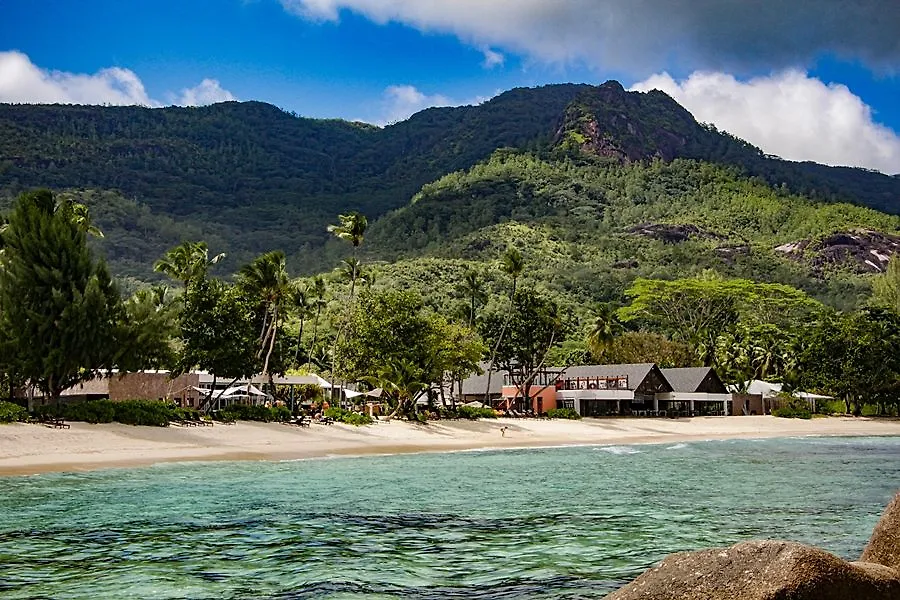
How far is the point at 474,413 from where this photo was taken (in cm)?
6300

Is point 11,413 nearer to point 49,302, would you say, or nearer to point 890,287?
point 49,302

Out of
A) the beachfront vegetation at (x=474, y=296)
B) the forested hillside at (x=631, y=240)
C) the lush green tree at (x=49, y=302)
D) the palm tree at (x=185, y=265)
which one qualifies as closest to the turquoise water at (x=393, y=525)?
Result: the lush green tree at (x=49, y=302)

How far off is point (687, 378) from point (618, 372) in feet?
27.3

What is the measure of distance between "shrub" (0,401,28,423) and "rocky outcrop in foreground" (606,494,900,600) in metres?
35.3

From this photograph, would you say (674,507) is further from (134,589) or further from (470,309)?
(470,309)

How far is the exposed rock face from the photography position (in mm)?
158000

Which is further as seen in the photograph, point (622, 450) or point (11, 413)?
point (622, 450)

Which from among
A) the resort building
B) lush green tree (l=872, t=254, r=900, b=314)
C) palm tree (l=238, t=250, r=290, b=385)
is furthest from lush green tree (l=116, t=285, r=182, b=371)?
lush green tree (l=872, t=254, r=900, b=314)

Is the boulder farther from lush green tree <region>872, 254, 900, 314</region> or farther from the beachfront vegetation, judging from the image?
lush green tree <region>872, 254, 900, 314</region>

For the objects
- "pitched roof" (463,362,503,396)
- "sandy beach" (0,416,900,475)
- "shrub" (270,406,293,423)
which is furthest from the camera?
"pitched roof" (463,362,503,396)

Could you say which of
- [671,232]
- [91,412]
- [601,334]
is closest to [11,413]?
[91,412]

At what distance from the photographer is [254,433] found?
145 feet

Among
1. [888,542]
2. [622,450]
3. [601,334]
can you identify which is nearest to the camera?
[888,542]

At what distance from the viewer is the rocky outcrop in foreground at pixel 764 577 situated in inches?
209
